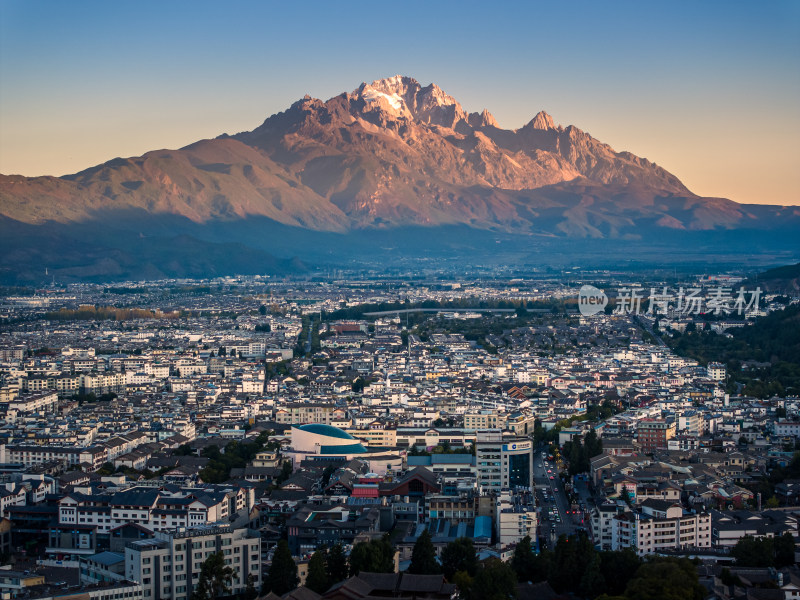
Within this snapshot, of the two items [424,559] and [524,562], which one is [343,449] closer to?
[424,559]

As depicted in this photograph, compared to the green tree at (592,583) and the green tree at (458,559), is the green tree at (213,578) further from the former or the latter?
the green tree at (592,583)

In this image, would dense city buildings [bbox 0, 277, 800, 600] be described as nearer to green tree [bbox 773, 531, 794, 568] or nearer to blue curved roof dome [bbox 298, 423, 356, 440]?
blue curved roof dome [bbox 298, 423, 356, 440]

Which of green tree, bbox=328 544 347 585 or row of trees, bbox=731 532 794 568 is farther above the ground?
row of trees, bbox=731 532 794 568

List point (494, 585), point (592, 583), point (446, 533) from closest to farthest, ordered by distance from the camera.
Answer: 1. point (494, 585)
2. point (592, 583)
3. point (446, 533)

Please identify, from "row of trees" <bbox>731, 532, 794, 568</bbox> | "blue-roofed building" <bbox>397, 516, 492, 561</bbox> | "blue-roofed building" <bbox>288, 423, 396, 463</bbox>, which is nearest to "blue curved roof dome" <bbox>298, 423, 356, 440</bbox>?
"blue-roofed building" <bbox>288, 423, 396, 463</bbox>

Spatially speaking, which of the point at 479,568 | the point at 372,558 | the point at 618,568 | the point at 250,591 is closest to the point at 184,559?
the point at 250,591

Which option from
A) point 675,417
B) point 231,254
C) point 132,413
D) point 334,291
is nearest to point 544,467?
point 675,417
